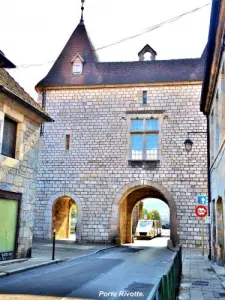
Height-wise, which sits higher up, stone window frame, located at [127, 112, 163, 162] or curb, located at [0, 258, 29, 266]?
stone window frame, located at [127, 112, 163, 162]

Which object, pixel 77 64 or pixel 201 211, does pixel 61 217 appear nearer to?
pixel 77 64

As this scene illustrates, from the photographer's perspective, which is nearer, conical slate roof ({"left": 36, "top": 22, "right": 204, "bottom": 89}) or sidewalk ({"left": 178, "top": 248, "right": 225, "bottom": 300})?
sidewalk ({"left": 178, "top": 248, "right": 225, "bottom": 300})

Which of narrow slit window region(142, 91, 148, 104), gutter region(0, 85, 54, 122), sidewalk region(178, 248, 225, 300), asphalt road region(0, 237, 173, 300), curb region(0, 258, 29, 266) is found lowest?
sidewalk region(178, 248, 225, 300)

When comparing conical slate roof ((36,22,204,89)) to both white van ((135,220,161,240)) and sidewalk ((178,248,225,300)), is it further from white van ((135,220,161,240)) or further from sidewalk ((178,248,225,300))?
white van ((135,220,161,240))

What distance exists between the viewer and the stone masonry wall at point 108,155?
19.5 meters

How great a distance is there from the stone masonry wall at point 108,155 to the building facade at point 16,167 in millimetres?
8148

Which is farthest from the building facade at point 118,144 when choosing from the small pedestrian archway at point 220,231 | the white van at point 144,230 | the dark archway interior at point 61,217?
the white van at point 144,230

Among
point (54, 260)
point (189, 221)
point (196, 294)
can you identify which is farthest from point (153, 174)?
point (196, 294)

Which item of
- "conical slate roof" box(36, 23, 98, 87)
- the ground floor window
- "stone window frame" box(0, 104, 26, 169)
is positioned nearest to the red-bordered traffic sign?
the ground floor window

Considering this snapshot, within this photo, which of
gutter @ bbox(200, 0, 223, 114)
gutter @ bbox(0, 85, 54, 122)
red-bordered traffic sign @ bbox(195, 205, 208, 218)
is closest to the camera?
gutter @ bbox(200, 0, 223, 114)

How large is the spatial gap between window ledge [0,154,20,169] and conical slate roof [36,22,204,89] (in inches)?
440

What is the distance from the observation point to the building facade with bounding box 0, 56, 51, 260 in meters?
10.4

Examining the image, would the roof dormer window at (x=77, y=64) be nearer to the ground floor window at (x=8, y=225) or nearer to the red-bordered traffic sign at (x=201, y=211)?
the red-bordered traffic sign at (x=201, y=211)

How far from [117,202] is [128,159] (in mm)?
2328
